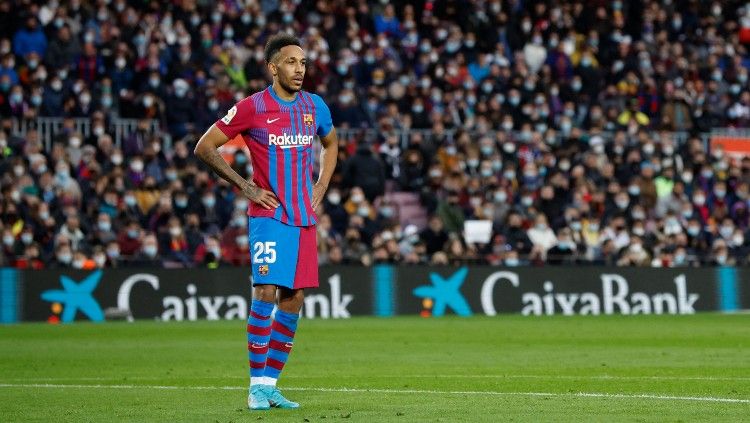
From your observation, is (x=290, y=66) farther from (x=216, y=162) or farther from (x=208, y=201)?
(x=208, y=201)

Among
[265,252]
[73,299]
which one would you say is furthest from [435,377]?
[73,299]

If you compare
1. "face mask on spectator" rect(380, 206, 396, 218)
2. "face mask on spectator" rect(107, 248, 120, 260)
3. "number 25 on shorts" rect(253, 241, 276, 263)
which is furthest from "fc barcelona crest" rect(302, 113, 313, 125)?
"face mask on spectator" rect(380, 206, 396, 218)

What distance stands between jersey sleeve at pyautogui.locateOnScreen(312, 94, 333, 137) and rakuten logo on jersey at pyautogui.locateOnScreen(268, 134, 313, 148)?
9.8 inches

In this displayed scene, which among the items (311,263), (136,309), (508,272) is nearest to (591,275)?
(508,272)

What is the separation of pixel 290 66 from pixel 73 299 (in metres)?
14.9

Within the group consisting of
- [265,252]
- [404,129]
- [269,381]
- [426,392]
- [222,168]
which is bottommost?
[426,392]

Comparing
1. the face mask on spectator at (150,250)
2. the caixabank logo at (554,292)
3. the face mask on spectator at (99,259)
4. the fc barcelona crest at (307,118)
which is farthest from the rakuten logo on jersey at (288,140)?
the caixabank logo at (554,292)

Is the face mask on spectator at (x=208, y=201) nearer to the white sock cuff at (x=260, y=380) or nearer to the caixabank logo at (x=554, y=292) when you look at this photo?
the caixabank logo at (x=554, y=292)

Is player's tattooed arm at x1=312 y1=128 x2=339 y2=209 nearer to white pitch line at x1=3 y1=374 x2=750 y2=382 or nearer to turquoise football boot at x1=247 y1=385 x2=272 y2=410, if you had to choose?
turquoise football boot at x1=247 y1=385 x2=272 y2=410

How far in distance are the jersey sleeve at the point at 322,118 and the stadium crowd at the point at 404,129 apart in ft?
48.7

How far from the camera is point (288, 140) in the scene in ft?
34.1

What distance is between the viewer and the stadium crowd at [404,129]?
87.6 feet

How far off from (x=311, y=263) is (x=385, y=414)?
4.16 ft

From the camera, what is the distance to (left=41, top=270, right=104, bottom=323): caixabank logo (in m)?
24.3
